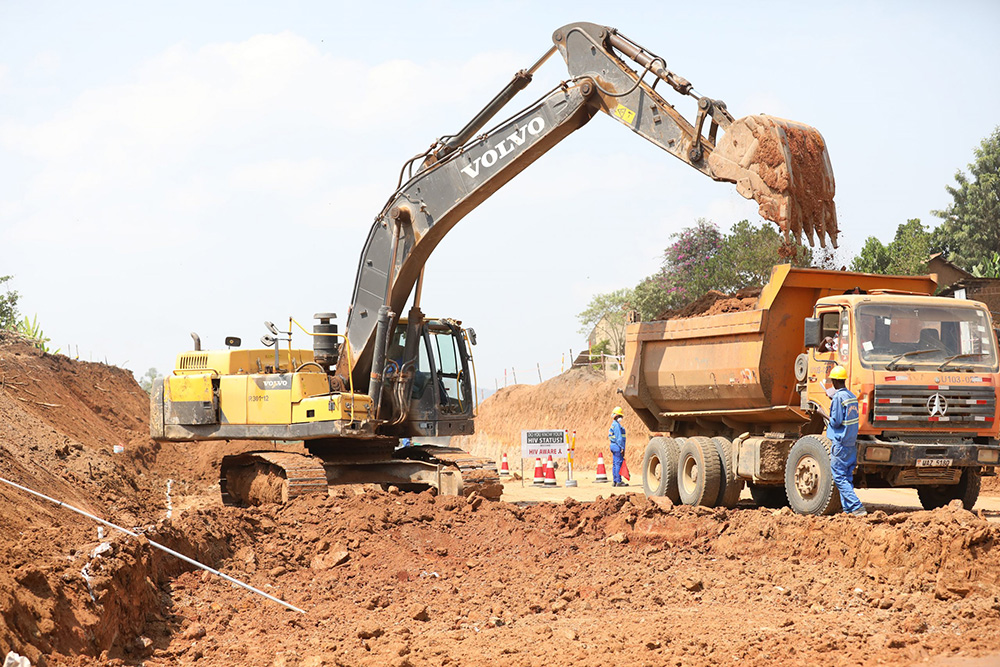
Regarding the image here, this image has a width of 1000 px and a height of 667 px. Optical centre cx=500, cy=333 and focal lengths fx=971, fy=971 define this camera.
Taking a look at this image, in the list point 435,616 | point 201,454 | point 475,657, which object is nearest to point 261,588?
point 435,616

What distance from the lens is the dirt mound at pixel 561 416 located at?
108 ft

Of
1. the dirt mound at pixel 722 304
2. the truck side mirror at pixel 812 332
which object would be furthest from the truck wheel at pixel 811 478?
the dirt mound at pixel 722 304

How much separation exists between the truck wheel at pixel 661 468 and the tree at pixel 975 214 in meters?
36.0

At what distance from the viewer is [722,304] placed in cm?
1430

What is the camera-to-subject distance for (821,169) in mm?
12086

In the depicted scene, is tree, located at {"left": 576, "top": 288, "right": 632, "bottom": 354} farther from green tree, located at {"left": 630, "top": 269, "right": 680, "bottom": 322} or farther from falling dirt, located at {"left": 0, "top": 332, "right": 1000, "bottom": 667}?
falling dirt, located at {"left": 0, "top": 332, "right": 1000, "bottom": 667}

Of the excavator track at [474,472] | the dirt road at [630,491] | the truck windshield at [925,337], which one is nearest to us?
the truck windshield at [925,337]

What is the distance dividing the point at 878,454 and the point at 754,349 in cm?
228

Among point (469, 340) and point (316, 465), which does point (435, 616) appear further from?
point (469, 340)

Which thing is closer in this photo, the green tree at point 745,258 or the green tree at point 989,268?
the green tree at point 745,258

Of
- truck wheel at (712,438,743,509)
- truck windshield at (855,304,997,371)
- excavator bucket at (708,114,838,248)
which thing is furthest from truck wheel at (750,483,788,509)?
excavator bucket at (708,114,838,248)

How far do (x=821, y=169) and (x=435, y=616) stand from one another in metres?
7.34

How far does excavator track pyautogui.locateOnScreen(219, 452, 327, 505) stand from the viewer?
43.5 ft

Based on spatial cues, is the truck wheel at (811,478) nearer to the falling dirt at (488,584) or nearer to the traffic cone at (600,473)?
the falling dirt at (488,584)
